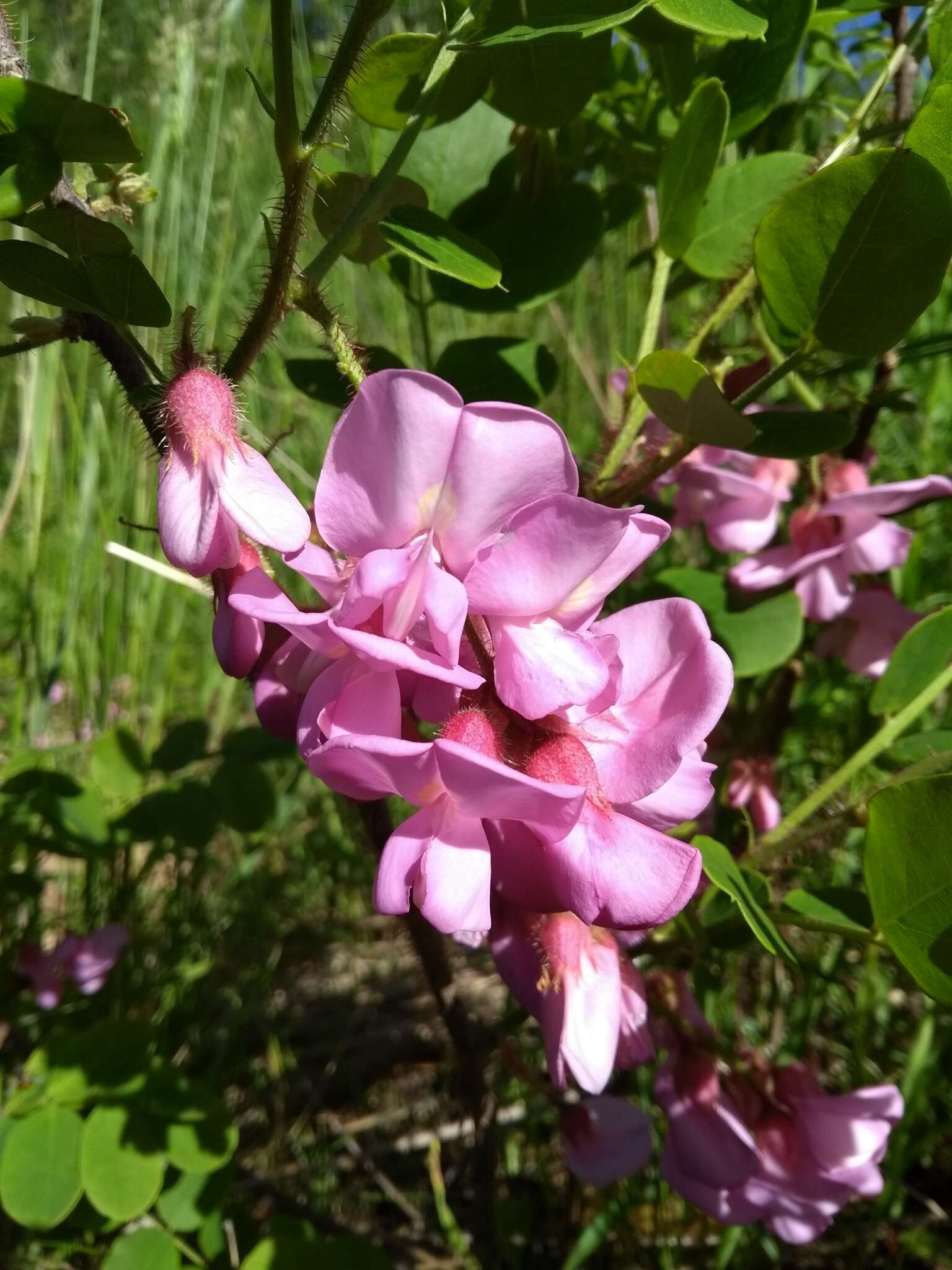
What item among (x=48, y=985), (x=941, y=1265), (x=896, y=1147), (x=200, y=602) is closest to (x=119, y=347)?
(x=48, y=985)

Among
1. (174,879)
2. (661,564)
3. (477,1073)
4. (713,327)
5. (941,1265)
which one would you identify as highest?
(713,327)

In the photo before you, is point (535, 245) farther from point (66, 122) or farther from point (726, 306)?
point (66, 122)

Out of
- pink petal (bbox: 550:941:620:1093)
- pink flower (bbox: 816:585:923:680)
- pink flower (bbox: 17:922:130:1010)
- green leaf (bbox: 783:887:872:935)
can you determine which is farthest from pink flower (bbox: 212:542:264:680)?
pink flower (bbox: 17:922:130:1010)

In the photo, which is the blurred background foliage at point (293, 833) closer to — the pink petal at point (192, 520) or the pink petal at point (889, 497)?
the pink petal at point (889, 497)

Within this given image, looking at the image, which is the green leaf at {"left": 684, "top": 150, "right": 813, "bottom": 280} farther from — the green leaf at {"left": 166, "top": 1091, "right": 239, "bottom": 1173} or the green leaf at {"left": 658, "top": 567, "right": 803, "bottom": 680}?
the green leaf at {"left": 166, "top": 1091, "right": 239, "bottom": 1173}

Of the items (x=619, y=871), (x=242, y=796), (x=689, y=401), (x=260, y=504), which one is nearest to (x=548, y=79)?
(x=689, y=401)

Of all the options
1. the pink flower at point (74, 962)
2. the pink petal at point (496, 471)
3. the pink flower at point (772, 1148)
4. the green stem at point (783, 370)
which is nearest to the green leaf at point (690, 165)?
the green stem at point (783, 370)

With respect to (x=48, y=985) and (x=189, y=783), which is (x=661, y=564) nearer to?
(x=189, y=783)
